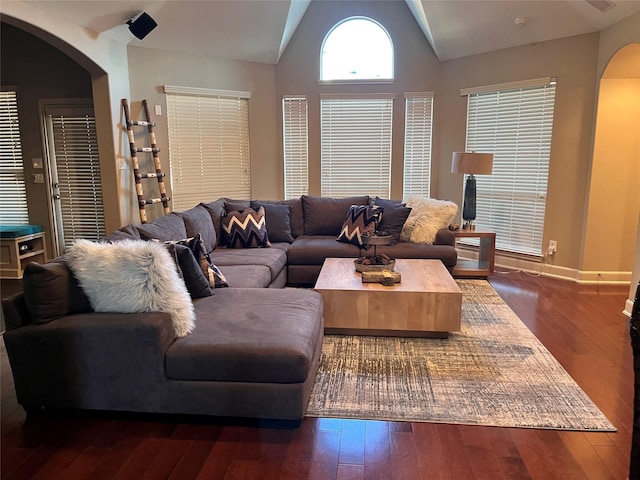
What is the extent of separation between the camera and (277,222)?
488cm

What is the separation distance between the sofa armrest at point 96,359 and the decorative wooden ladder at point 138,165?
2.77m

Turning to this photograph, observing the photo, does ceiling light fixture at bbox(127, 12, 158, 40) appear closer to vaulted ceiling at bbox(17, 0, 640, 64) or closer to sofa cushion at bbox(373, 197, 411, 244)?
vaulted ceiling at bbox(17, 0, 640, 64)

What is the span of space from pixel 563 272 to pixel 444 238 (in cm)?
152

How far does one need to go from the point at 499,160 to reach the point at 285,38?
302 cm

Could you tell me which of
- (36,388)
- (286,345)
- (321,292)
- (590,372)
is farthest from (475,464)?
(36,388)

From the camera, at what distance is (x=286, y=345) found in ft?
7.37

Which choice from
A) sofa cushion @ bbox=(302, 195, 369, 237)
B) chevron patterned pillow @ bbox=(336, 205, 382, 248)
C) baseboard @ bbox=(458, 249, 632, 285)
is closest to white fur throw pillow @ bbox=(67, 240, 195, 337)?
chevron patterned pillow @ bbox=(336, 205, 382, 248)

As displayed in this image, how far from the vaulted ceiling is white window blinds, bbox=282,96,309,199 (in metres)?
0.64

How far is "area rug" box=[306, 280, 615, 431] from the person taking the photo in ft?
7.84

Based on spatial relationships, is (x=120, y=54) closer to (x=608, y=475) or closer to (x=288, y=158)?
(x=288, y=158)

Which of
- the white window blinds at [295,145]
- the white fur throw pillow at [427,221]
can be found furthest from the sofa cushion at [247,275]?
the white window blinds at [295,145]

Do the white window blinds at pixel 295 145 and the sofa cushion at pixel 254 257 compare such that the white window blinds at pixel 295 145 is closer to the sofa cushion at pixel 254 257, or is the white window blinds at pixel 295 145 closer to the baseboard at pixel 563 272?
the sofa cushion at pixel 254 257

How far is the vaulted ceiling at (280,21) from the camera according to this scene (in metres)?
4.17

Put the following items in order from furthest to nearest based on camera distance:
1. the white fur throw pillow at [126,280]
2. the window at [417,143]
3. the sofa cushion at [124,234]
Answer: the window at [417,143]
the sofa cushion at [124,234]
the white fur throw pillow at [126,280]
